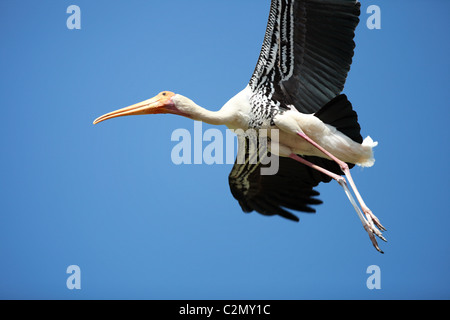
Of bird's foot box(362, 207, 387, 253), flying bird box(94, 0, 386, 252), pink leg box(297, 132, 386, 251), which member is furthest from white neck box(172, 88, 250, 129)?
bird's foot box(362, 207, 387, 253)

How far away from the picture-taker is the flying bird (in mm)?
9211

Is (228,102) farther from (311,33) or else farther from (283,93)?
(311,33)

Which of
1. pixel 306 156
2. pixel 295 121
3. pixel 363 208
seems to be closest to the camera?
pixel 363 208

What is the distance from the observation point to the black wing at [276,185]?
10.5 m

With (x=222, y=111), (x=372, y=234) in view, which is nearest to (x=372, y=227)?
(x=372, y=234)

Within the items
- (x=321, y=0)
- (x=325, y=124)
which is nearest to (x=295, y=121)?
(x=325, y=124)

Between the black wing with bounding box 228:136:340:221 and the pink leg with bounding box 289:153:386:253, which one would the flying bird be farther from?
the black wing with bounding box 228:136:340:221

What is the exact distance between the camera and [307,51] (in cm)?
947

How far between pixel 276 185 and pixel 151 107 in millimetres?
2435

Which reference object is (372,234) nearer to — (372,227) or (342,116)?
(372,227)

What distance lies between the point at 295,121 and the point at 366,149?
1.06 meters

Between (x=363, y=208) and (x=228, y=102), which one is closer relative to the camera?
(x=363, y=208)

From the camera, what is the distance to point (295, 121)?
30.9ft

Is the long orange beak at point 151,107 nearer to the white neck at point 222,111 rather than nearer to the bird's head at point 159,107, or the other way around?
the bird's head at point 159,107
